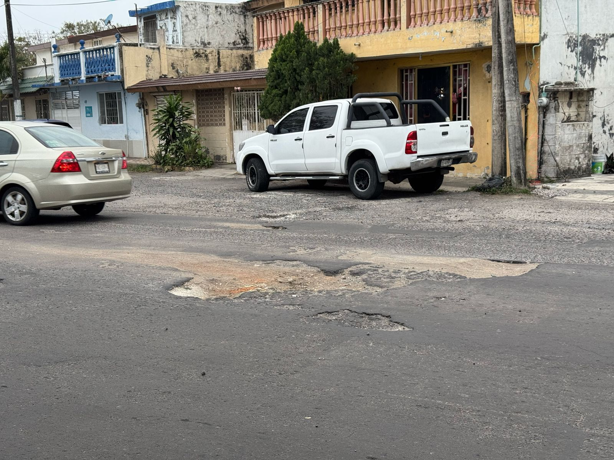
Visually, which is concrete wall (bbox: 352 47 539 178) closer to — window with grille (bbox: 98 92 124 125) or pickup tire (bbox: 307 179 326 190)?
pickup tire (bbox: 307 179 326 190)

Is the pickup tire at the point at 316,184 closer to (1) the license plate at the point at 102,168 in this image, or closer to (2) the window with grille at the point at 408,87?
(2) the window with grille at the point at 408,87

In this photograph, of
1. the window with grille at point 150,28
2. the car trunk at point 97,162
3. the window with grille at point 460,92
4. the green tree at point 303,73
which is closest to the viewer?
the car trunk at point 97,162

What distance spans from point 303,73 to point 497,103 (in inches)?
211

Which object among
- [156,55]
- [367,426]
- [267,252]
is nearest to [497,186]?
[267,252]

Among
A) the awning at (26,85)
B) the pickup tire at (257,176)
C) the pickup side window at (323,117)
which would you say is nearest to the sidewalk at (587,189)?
the pickup side window at (323,117)

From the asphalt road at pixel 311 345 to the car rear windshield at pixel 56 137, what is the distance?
6.89ft

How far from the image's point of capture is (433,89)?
18234 millimetres

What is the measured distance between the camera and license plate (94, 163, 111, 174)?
11406 millimetres

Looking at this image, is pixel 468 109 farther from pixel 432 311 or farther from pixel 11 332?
pixel 11 332

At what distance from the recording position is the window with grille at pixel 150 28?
3033 centimetres

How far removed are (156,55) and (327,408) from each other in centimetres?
2560

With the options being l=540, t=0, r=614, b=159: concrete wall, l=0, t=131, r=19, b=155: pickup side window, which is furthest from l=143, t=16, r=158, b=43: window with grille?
l=0, t=131, r=19, b=155: pickup side window

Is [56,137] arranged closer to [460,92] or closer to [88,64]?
[460,92]

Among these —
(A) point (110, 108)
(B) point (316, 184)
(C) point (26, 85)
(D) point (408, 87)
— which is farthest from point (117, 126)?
(B) point (316, 184)
